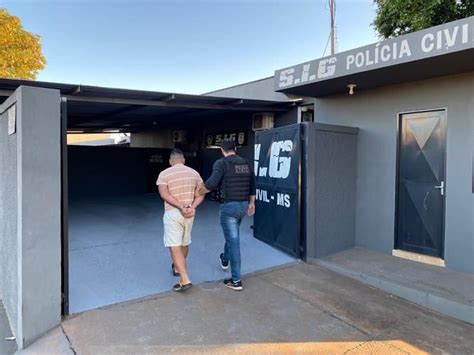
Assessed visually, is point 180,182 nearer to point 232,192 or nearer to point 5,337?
point 232,192

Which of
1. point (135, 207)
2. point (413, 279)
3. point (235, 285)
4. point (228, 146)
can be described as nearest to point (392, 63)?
point (228, 146)

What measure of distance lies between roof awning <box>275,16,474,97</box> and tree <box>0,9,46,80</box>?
44.9 ft

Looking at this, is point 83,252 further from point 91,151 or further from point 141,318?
point 91,151

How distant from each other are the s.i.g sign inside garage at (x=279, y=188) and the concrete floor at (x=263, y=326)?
51.5 inches

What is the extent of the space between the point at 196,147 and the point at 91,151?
3.47m

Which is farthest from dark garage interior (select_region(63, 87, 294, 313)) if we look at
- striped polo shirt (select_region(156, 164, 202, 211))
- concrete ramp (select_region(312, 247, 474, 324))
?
striped polo shirt (select_region(156, 164, 202, 211))

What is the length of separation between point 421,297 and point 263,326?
73.2 inches

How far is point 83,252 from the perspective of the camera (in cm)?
489

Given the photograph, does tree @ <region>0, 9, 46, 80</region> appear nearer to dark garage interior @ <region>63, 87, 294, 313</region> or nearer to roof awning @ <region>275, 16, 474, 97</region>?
dark garage interior @ <region>63, 87, 294, 313</region>

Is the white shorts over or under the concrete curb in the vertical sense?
over

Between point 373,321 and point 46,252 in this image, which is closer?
point 46,252

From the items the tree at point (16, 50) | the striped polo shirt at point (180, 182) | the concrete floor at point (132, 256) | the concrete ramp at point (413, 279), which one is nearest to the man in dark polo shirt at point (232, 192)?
the striped polo shirt at point (180, 182)

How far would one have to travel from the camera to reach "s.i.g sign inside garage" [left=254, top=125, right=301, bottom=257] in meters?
5.12

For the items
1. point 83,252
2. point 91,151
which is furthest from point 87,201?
point 83,252
